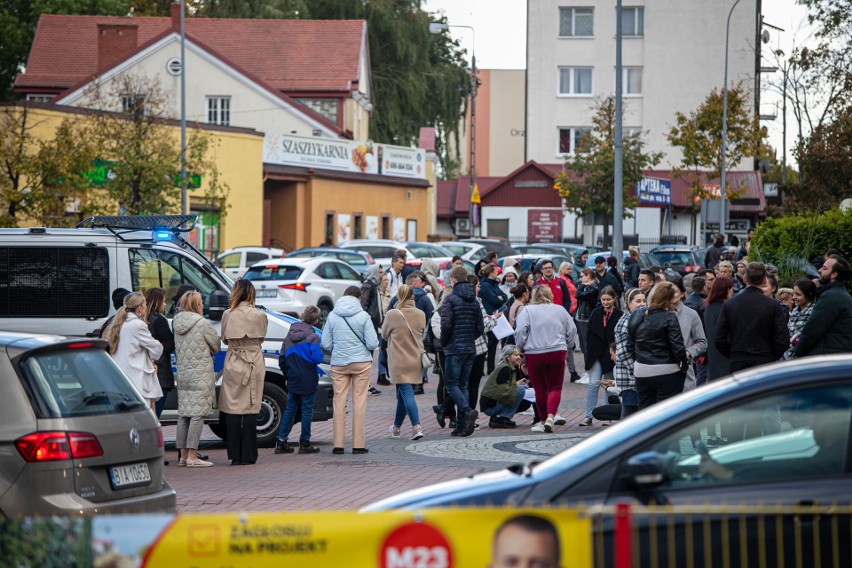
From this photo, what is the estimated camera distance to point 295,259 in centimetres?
2847

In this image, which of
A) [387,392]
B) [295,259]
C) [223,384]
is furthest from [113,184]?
[223,384]

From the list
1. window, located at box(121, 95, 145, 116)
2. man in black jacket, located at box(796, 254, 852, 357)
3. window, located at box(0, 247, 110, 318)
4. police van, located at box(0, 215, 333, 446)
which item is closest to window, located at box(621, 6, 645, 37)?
window, located at box(121, 95, 145, 116)

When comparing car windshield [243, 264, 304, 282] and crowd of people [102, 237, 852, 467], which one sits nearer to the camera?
crowd of people [102, 237, 852, 467]

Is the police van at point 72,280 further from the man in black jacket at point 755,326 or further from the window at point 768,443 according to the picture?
the window at point 768,443

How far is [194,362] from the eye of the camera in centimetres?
1252

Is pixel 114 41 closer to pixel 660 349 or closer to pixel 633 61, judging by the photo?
pixel 633 61

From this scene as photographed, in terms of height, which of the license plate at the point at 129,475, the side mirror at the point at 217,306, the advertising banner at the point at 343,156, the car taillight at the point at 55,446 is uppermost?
A: the advertising banner at the point at 343,156

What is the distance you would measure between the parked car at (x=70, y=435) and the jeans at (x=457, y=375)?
675cm

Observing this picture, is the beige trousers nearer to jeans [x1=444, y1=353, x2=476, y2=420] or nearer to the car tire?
the car tire

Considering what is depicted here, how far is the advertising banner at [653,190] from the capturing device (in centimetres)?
4531

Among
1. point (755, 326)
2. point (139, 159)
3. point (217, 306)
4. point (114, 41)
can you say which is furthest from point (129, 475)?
point (114, 41)

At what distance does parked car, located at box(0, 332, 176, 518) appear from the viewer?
724 centimetres

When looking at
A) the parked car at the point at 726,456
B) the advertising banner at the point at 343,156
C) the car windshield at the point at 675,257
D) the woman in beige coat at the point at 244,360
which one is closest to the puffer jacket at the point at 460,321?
Answer: the woman in beige coat at the point at 244,360

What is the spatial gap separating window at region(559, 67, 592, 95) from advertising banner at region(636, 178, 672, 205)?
19078mm
